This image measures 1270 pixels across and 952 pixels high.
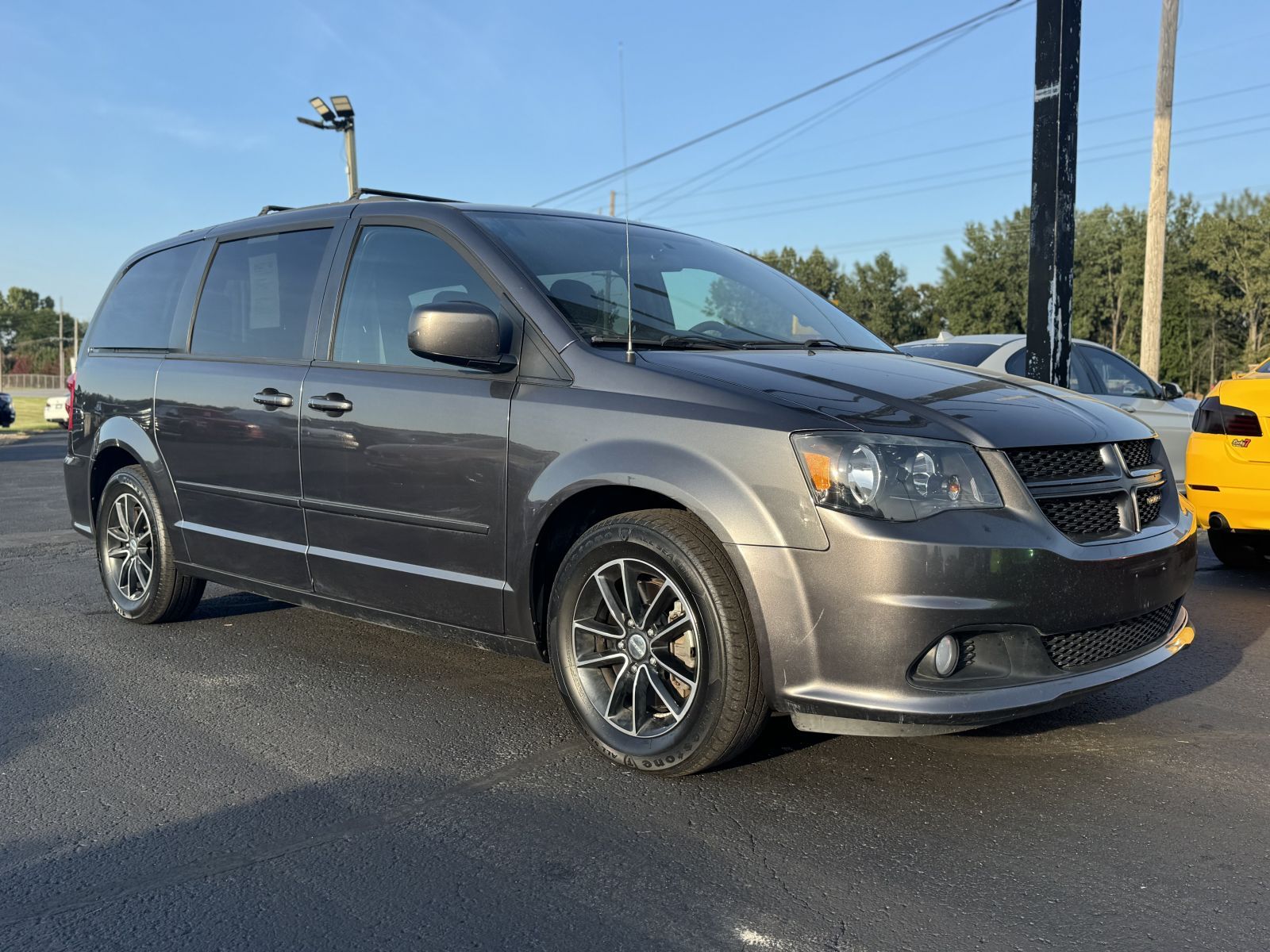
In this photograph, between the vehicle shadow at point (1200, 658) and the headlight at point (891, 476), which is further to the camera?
the vehicle shadow at point (1200, 658)

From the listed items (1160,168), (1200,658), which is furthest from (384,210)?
(1160,168)

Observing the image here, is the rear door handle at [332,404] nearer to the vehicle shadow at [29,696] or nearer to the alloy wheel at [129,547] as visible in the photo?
the vehicle shadow at [29,696]

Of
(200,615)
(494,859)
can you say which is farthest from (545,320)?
(200,615)

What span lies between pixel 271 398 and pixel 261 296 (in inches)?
23.7

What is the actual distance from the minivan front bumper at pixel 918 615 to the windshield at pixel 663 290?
3.79 feet

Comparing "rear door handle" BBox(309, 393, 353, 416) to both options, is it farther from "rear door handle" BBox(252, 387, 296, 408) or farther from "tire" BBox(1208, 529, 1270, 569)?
"tire" BBox(1208, 529, 1270, 569)

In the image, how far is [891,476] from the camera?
2.99m

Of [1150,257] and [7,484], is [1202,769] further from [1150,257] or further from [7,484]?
[1150,257]

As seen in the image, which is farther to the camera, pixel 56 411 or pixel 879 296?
pixel 879 296

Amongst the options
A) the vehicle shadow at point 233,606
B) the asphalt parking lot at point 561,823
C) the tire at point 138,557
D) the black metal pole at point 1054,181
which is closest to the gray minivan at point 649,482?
the tire at point 138,557

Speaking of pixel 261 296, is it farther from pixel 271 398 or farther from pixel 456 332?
pixel 456 332

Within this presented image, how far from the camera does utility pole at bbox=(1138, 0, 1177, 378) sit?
16531mm

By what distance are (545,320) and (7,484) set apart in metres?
10.9

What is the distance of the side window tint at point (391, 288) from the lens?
4066 mm
